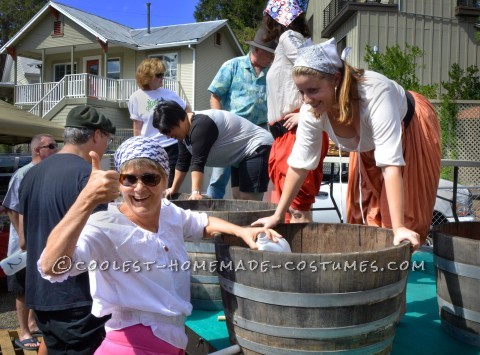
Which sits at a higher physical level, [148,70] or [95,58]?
[95,58]

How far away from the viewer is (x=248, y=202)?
370 cm

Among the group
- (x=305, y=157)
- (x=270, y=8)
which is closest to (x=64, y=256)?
(x=305, y=157)

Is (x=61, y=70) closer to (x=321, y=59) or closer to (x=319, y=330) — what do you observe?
(x=321, y=59)

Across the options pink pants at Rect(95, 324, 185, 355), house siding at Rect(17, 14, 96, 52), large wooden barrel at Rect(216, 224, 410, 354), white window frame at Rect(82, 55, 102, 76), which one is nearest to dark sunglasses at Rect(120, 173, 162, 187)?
large wooden barrel at Rect(216, 224, 410, 354)

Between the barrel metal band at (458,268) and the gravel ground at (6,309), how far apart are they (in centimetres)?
421

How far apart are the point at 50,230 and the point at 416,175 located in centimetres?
189

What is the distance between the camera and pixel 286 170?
3279 millimetres

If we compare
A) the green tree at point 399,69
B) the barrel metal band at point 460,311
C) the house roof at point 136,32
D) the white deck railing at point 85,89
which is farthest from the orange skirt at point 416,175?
the house roof at point 136,32

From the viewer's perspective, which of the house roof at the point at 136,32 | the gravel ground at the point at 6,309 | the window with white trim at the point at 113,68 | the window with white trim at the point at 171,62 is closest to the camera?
the gravel ground at the point at 6,309

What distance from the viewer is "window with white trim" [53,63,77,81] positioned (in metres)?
28.1

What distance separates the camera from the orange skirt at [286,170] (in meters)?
3.25

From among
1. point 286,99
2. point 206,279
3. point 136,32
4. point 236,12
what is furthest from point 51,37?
point 206,279

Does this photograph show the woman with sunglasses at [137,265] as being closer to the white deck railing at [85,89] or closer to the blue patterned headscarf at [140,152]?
the blue patterned headscarf at [140,152]

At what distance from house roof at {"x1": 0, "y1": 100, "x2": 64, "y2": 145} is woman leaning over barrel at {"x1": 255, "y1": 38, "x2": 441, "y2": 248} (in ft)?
26.2
